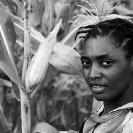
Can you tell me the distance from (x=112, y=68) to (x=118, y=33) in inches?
3.9

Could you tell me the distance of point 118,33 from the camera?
3.12ft

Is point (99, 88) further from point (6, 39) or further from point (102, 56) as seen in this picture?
point (6, 39)

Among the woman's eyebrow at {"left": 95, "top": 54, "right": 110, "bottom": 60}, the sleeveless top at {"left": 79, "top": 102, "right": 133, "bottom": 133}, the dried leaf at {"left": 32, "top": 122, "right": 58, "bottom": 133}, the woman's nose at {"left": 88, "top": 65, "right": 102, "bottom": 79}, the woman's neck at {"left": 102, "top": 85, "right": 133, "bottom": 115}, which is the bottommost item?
the dried leaf at {"left": 32, "top": 122, "right": 58, "bottom": 133}

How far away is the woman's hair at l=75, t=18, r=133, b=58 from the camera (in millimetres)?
941

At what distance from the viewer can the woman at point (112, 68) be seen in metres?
0.93

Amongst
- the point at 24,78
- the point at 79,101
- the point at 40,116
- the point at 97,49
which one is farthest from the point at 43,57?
the point at 79,101

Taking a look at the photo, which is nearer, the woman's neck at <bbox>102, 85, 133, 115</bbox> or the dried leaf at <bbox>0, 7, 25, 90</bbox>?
the woman's neck at <bbox>102, 85, 133, 115</bbox>

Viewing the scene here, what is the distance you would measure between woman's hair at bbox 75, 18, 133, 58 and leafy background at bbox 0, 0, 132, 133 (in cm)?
36

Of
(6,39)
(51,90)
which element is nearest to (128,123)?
(6,39)

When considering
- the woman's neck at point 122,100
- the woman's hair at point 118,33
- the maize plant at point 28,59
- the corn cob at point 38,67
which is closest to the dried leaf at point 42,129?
the maize plant at point 28,59

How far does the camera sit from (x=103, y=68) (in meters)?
0.94

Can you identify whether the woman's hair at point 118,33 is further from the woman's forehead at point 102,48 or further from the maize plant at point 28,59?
the maize plant at point 28,59

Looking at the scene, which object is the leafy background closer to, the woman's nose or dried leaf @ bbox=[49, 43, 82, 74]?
dried leaf @ bbox=[49, 43, 82, 74]

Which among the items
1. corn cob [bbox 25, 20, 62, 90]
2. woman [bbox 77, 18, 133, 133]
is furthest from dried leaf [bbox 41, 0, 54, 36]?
woman [bbox 77, 18, 133, 133]
